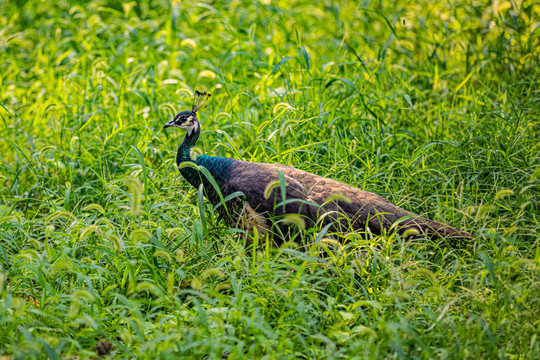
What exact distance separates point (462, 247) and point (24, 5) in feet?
21.2

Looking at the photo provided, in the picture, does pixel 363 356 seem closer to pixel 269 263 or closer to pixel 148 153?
pixel 269 263

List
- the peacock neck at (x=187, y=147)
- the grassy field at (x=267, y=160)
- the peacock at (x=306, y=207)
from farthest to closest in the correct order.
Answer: the peacock neck at (x=187, y=147) → the peacock at (x=306, y=207) → the grassy field at (x=267, y=160)

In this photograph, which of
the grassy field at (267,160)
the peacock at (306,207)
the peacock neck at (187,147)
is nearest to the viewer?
the grassy field at (267,160)

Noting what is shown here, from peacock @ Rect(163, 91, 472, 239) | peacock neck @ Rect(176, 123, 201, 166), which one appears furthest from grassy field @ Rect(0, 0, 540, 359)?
peacock neck @ Rect(176, 123, 201, 166)

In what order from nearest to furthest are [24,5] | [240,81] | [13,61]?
1. [240,81]
2. [13,61]
3. [24,5]

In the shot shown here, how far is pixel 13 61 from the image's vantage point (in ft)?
19.2

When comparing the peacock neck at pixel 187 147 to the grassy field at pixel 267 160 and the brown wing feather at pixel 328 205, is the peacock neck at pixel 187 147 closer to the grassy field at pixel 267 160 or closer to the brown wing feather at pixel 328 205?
the grassy field at pixel 267 160

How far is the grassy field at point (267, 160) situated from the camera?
264 cm

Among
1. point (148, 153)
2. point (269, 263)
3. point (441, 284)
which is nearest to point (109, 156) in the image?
point (148, 153)

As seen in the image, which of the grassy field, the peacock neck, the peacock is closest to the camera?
the grassy field

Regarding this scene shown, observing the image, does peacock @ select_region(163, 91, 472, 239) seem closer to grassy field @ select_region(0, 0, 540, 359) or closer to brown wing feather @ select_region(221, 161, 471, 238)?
brown wing feather @ select_region(221, 161, 471, 238)

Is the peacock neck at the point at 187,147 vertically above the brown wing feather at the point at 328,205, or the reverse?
the peacock neck at the point at 187,147

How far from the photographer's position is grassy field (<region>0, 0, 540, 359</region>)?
8.67 ft

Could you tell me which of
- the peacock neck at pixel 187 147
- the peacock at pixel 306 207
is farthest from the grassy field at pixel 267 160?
the peacock neck at pixel 187 147
